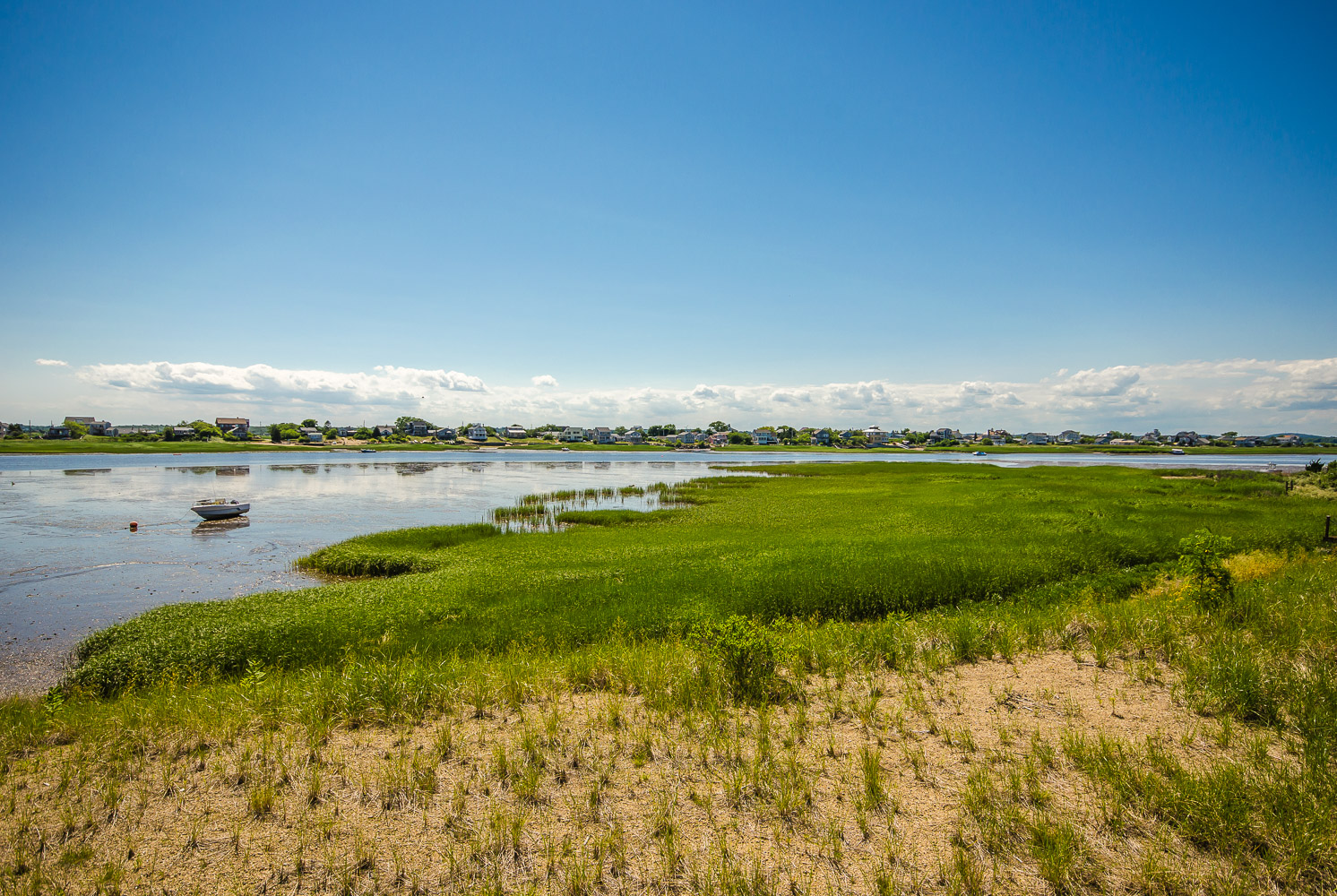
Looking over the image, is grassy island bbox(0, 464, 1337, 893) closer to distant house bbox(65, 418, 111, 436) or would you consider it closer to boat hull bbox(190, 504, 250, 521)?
boat hull bbox(190, 504, 250, 521)

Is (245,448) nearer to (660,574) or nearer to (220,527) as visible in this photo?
(220,527)

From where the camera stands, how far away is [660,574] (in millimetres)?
18875

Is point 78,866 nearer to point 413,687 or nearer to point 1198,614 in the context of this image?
point 413,687

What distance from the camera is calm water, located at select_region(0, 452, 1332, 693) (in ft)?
57.3

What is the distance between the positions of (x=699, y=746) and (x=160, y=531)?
3674 cm

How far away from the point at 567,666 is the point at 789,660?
412cm

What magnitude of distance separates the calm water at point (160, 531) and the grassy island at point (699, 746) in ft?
14.3

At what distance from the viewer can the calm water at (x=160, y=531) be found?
1745 centimetres

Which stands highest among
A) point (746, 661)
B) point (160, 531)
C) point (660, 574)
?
point (746, 661)

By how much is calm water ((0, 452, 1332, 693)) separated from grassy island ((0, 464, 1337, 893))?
4.36 m

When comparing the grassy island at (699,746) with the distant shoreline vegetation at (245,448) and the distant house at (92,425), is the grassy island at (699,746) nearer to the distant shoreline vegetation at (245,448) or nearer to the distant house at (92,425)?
the distant shoreline vegetation at (245,448)

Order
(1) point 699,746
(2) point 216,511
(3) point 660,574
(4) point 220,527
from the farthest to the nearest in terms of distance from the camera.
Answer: (2) point 216,511
(4) point 220,527
(3) point 660,574
(1) point 699,746

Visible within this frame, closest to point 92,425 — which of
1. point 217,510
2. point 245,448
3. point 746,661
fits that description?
point 245,448

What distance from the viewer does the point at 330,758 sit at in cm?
734
